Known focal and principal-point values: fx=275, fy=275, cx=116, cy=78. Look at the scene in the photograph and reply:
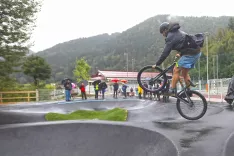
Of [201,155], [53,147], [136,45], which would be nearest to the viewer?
[201,155]

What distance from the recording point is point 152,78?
7.45m

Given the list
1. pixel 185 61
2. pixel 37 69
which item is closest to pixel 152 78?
pixel 185 61

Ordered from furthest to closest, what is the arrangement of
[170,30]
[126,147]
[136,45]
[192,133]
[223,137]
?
[136,45] → [170,30] → [126,147] → [192,133] → [223,137]

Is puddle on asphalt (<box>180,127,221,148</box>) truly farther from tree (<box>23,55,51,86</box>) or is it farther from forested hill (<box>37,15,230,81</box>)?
forested hill (<box>37,15,230,81</box>)

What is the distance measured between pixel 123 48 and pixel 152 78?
435 ft

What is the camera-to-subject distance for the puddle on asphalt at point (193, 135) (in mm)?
4748

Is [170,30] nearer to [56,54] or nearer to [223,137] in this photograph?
[223,137]

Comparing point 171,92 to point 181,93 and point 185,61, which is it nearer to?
point 181,93

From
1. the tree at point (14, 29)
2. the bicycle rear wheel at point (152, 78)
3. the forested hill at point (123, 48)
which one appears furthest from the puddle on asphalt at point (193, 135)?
the forested hill at point (123, 48)

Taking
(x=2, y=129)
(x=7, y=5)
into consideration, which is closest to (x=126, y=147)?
(x=2, y=129)

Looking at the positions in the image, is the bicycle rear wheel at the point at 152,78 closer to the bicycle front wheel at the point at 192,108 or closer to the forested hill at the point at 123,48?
the bicycle front wheel at the point at 192,108

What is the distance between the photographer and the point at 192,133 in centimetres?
554

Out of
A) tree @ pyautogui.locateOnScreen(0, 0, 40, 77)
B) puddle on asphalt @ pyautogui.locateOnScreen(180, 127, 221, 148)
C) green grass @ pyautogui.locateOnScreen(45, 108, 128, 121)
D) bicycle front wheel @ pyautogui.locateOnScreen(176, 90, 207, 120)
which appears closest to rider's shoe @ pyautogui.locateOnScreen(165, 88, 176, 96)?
bicycle front wheel @ pyautogui.locateOnScreen(176, 90, 207, 120)

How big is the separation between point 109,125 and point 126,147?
3.13 ft
